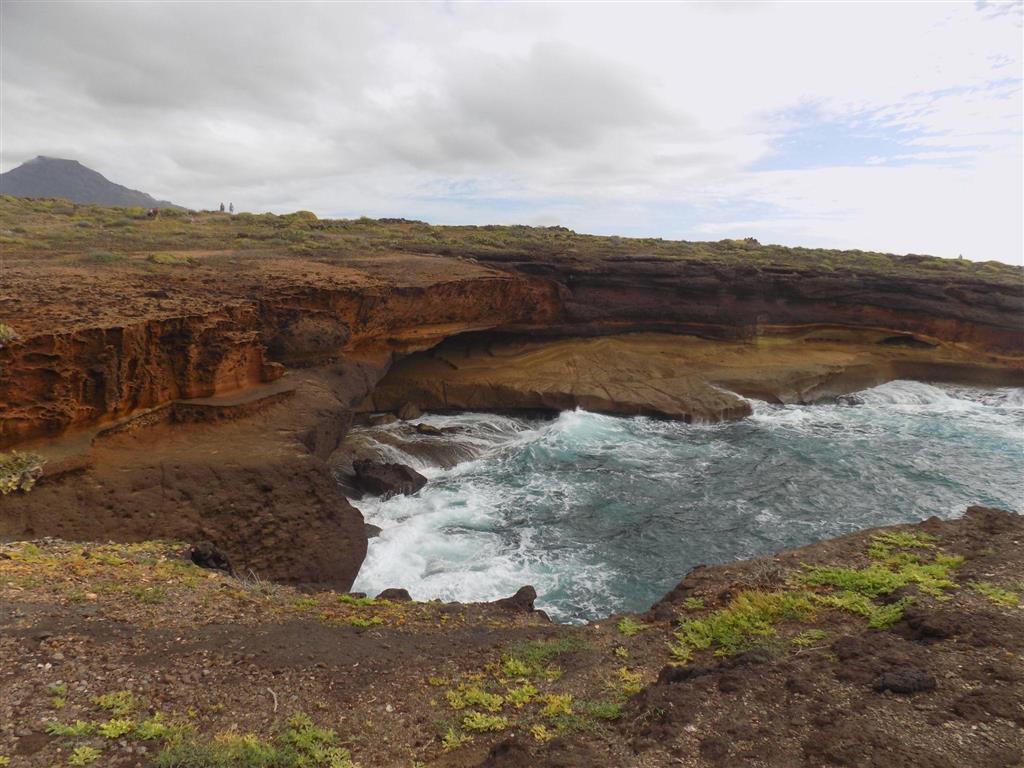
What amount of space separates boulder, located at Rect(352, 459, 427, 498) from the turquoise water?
414 millimetres

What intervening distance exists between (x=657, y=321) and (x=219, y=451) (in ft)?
67.4

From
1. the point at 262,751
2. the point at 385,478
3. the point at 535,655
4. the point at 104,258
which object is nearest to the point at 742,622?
the point at 535,655

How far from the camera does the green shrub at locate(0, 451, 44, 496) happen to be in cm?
959

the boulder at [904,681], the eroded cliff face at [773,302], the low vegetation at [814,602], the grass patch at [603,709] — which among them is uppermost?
the eroded cliff face at [773,302]

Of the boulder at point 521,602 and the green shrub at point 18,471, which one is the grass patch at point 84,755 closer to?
the boulder at point 521,602

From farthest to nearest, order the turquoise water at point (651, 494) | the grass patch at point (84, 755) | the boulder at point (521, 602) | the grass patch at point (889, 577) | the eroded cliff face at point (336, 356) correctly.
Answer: the turquoise water at point (651, 494) → the eroded cliff face at point (336, 356) → the boulder at point (521, 602) → the grass patch at point (889, 577) → the grass patch at point (84, 755)

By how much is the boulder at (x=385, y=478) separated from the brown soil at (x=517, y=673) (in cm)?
745

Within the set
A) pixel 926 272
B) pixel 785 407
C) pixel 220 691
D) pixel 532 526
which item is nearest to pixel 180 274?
pixel 532 526

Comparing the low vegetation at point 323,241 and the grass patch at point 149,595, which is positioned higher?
the low vegetation at point 323,241

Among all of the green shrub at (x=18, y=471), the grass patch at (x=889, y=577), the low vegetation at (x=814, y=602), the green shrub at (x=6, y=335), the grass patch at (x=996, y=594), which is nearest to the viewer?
the grass patch at (x=996, y=594)

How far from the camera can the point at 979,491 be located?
56.4ft

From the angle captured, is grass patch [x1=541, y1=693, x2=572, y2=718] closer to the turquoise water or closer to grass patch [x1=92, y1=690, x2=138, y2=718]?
grass patch [x1=92, y1=690, x2=138, y2=718]

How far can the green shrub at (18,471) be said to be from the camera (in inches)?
378

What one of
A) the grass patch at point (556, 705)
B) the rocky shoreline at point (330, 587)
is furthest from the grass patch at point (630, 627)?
the grass patch at point (556, 705)
